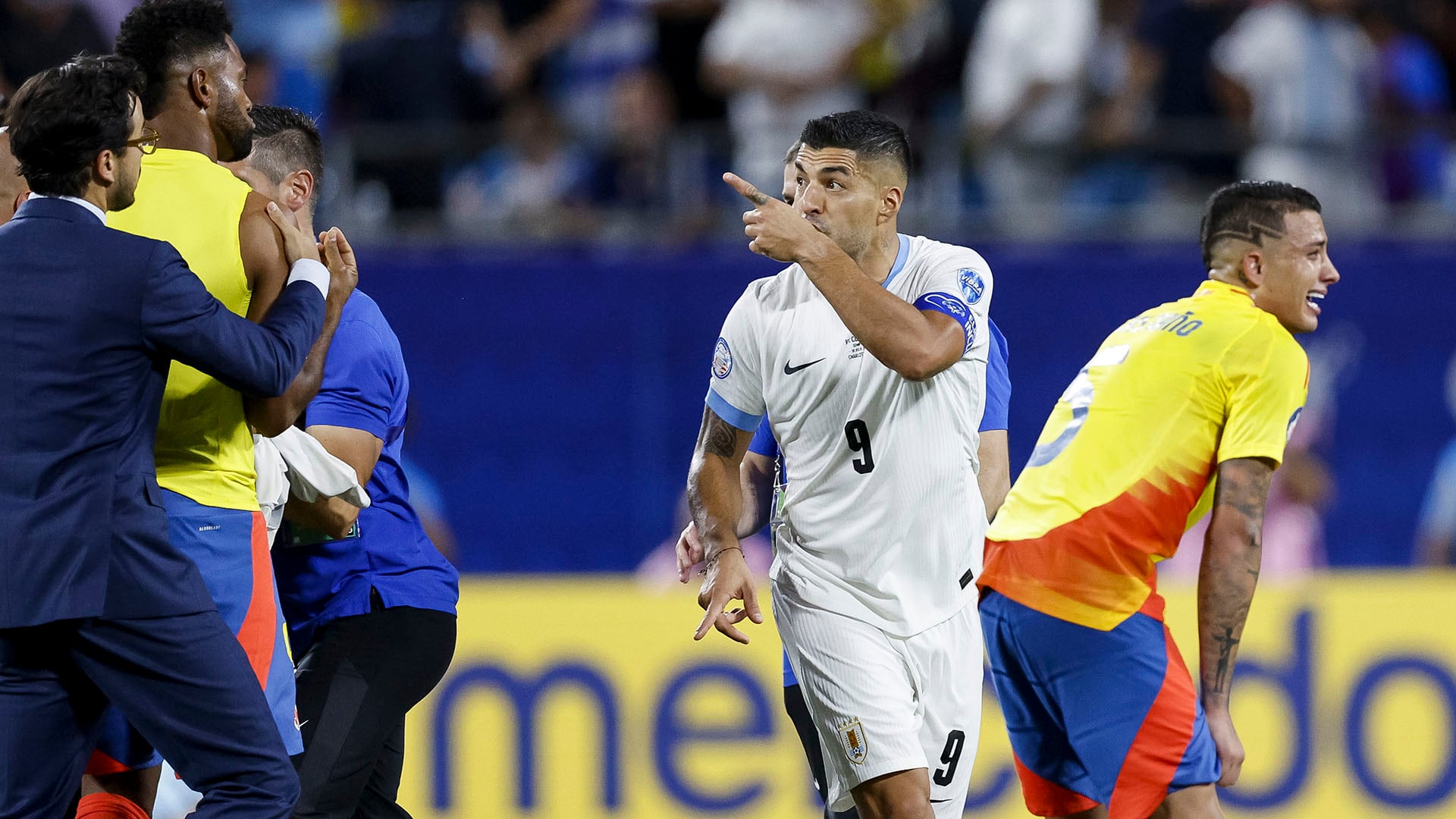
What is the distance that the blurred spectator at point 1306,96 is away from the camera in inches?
403

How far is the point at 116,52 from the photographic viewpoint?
457 cm

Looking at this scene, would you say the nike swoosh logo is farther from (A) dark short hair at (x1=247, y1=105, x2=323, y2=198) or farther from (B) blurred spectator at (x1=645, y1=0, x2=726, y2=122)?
(B) blurred spectator at (x1=645, y1=0, x2=726, y2=122)

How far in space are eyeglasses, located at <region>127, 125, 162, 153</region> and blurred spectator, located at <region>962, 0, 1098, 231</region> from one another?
638 cm

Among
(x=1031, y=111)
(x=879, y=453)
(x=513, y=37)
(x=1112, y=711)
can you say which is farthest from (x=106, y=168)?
(x=513, y=37)

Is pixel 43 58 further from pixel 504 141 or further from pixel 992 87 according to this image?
pixel 992 87

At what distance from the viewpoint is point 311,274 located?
4.45m

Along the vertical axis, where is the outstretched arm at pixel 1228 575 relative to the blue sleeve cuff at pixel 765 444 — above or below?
below

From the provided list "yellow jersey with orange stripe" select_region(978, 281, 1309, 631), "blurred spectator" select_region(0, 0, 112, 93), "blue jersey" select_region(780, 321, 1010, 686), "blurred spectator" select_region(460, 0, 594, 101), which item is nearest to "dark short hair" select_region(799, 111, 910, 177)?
"blue jersey" select_region(780, 321, 1010, 686)

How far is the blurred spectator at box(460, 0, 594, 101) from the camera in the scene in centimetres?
1092

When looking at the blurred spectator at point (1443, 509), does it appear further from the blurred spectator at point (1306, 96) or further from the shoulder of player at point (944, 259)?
the shoulder of player at point (944, 259)

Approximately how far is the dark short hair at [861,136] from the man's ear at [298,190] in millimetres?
1389

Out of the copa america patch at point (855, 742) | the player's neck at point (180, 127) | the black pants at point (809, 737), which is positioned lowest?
the black pants at point (809, 737)

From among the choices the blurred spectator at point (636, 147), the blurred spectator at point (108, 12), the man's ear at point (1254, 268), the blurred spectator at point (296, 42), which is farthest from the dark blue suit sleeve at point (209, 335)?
the blurred spectator at point (108, 12)

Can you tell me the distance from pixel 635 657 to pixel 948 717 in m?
3.41
